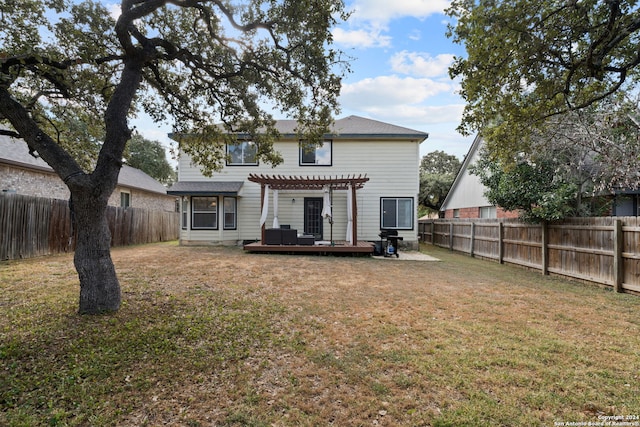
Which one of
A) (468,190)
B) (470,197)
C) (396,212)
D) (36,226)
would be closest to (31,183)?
(36,226)

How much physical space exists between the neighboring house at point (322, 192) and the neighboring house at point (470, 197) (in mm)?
4295

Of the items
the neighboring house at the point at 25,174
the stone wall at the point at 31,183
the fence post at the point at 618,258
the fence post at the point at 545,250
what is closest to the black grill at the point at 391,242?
the fence post at the point at 545,250

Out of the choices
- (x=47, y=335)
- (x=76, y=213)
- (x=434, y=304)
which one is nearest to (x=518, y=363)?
(x=434, y=304)

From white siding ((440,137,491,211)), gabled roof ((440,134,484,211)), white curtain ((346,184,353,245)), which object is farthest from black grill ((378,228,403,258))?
gabled roof ((440,134,484,211))

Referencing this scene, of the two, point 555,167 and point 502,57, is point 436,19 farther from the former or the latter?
point 555,167

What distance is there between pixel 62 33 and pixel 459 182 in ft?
66.3

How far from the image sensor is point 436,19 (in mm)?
7547

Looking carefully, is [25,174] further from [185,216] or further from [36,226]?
[185,216]

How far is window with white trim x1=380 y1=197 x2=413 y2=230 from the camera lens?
14.0m

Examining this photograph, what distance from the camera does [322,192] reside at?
1409 cm

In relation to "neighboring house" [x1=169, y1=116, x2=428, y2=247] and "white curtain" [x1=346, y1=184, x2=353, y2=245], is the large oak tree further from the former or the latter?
"neighboring house" [x1=169, y1=116, x2=428, y2=247]

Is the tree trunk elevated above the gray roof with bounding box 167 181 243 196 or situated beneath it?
situated beneath

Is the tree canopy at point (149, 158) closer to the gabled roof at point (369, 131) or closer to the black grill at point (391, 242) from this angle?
the gabled roof at point (369, 131)

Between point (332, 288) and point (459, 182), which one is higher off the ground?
point (459, 182)
